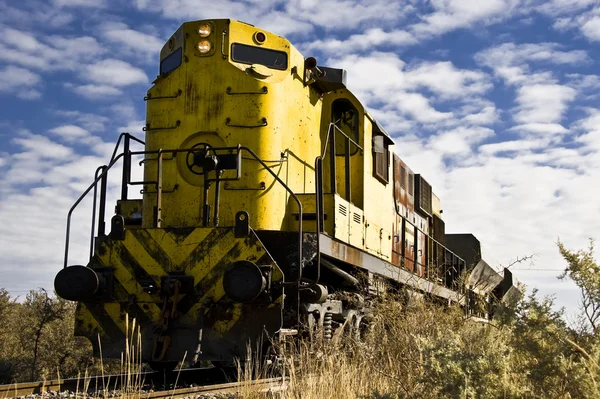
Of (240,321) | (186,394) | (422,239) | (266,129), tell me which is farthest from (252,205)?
(422,239)

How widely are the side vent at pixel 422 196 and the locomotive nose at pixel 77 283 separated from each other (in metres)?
A: 6.70

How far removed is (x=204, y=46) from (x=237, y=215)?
7.36ft

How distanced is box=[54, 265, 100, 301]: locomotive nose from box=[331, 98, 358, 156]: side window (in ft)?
11.3

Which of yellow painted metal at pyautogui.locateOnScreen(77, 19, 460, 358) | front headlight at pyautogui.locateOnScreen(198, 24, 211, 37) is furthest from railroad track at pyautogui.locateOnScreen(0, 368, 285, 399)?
front headlight at pyautogui.locateOnScreen(198, 24, 211, 37)

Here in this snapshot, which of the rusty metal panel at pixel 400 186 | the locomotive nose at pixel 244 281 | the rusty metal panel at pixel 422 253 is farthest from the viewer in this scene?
the rusty metal panel at pixel 422 253

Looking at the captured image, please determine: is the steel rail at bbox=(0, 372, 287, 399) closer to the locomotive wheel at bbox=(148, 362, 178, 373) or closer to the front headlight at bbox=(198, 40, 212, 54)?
the locomotive wheel at bbox=(148, 362, 178, 373)

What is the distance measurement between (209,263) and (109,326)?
1.21 metres

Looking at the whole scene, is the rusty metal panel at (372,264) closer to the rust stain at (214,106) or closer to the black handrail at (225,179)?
the black handrail at (225,179)

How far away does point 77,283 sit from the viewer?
661 centimetres

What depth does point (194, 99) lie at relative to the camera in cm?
763

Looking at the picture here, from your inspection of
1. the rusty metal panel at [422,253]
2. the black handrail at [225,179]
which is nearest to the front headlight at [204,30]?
the black handrail at [225,179]

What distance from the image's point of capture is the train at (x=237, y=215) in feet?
21.2

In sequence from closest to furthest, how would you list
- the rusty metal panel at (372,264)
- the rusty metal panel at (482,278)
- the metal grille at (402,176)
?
the rusty metal panel at (372,264) → the metal grille at (402,176) → the rusty metal panel at (482,278)

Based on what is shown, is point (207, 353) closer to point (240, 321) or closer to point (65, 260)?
point (240, 321)
